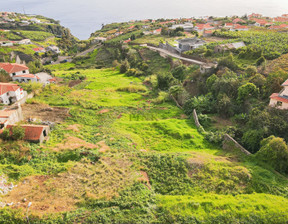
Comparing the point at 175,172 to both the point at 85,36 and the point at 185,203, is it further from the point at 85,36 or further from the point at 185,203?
the point at 85,36

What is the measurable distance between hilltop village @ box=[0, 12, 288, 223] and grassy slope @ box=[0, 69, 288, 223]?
8 centimetres

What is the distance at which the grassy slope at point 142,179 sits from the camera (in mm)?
13648

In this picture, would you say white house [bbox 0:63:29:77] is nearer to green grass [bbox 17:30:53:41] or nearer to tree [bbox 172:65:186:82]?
tree [bbox 172:65:186:82]

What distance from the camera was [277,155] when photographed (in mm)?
17484

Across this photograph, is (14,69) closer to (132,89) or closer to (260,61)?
(132,89)

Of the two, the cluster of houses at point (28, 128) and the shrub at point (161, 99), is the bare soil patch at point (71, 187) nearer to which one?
the cluster of houses at point (28, 128)

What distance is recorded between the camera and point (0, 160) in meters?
18.4

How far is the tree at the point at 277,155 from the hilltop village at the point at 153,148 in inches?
2.9

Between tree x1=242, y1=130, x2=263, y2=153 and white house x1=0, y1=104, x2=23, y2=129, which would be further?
white house x1=0, y1=104, x2=23, y2=129

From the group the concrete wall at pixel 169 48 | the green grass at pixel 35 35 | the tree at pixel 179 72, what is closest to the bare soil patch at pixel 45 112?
the tree at pixel 179 72

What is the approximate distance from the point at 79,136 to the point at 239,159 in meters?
16.9

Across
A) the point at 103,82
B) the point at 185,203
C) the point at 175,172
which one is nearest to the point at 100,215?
the point at 185,203

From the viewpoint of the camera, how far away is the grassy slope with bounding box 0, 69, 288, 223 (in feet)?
44.8

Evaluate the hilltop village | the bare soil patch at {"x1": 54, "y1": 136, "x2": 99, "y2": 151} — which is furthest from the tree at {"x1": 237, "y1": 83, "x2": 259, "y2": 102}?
the bare soil patch at {"x1": 54, "y1": 136, "x2": 99, "y2": 151}
